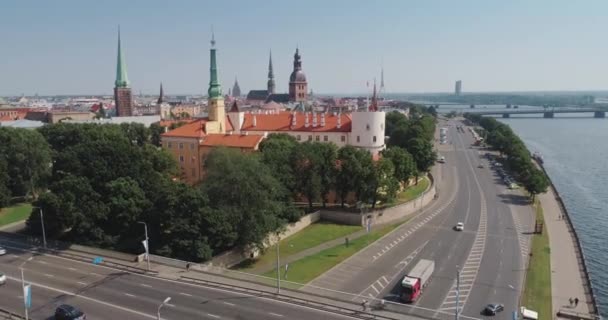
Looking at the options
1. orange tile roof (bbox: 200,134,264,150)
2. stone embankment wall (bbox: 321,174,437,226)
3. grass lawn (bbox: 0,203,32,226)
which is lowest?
stone embankment wall (bbox: 321,174,437,226)

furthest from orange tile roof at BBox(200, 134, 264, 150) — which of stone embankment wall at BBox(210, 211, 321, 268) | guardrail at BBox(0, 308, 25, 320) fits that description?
guardrail at BBox(0, 308, 25, 320)

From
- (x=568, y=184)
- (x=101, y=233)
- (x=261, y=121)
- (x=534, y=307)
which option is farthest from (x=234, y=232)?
(x=568, y=184)

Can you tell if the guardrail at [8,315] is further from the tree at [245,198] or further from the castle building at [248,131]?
the castle building at [248,131]

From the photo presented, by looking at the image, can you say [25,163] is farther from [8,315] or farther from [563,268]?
[563,268]

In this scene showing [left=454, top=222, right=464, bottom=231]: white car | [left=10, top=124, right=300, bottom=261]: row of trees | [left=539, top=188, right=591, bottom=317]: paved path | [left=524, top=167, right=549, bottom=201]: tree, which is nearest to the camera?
[left=539, top=188, right=591, bottom=317]: paved path

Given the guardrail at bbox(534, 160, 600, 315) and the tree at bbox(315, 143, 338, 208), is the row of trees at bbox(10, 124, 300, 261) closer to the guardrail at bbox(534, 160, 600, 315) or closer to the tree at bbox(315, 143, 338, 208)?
the tree at bbox(315, 143, 338, 208)

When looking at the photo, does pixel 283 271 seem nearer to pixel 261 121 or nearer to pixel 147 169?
pixel 147 169

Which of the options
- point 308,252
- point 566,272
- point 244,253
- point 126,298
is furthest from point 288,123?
point 126,298
